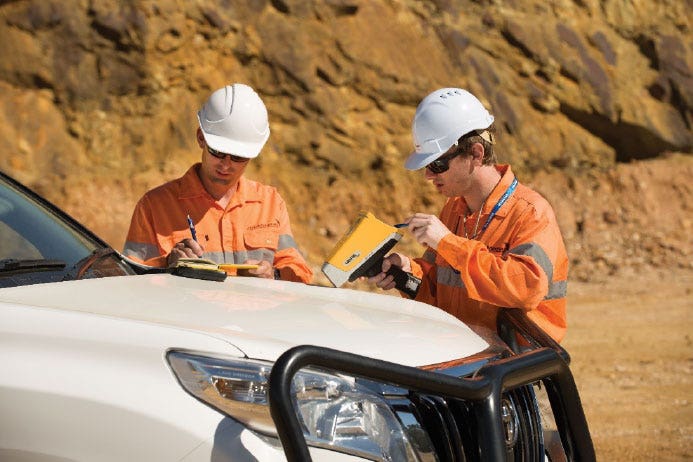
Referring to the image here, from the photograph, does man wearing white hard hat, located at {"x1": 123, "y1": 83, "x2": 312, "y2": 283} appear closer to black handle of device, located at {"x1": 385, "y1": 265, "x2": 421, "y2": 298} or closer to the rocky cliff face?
black handle of device, located at {"x1": 385, "y1": 265, "x2": 421, "y2": 298}

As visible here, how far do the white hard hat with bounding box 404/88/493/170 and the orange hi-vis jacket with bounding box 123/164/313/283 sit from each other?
0.90 m

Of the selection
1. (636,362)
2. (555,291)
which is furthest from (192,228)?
(636,362)

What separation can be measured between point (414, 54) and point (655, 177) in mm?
4167

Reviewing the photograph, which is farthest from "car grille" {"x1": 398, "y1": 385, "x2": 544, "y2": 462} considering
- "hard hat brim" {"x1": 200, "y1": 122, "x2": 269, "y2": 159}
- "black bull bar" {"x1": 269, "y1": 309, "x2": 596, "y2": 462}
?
"hard hat brim" {"x1": 200, "y1": 122, "x2": 269, "y2": 159}

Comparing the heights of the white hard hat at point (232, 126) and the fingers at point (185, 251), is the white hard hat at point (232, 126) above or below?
above

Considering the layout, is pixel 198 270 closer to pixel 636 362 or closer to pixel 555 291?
pixel 555 291

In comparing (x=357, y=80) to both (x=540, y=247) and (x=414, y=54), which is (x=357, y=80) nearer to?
(x=414, y=54)

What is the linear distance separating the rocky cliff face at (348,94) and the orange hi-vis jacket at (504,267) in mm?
8522

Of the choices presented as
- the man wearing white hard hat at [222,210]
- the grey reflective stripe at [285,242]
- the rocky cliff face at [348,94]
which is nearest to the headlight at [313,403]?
the man wearing white hard hat at [222,210]

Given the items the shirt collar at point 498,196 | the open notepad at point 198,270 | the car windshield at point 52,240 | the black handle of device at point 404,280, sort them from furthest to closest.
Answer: the black handle of device at point 404,280 → the shirt collar at point 498,196 → the open notepad at point 198,270 → the car windshield at point 52,240

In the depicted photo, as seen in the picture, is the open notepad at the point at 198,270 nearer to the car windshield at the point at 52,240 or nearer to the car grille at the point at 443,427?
the car windshield at the point at 52,240

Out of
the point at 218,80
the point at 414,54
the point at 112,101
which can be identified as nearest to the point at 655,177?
the point at 414,54

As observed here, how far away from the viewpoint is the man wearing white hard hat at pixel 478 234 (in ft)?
14.9

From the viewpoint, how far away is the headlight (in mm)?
2770
